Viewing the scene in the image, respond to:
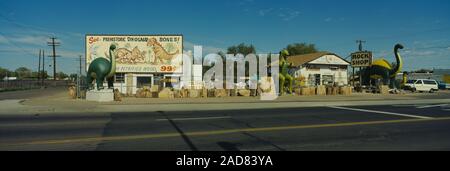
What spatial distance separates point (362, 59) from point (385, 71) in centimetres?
247

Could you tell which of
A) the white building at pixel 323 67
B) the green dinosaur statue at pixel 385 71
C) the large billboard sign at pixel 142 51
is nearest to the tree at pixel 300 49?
the white building at pixel 323 67

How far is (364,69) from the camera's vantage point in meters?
38.8

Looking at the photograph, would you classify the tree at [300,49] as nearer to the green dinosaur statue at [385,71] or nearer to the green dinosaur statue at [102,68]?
the green dinosaur statue at [385,71]

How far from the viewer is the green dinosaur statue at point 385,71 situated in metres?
33.5

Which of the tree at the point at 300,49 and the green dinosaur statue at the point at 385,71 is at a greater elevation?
the tree at the point at 300,49

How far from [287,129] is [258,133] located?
48.5 inches

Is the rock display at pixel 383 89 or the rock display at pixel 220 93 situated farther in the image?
the rock display at pixel 383 89

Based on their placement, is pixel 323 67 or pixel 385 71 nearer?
pixel 385 71

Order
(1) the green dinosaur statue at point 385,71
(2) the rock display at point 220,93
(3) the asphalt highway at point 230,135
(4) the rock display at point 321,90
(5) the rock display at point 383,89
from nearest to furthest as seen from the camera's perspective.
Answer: (3) the asphalt highway at point 230,135 < (2) the rock display at point 220,93 < (4) the rock display at point 321,90 < (5) the rock display at point 383,89 < (1) the green dinosaur statue at point 385,71

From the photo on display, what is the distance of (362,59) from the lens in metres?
35.8

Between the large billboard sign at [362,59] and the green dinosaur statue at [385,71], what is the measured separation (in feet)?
3.99

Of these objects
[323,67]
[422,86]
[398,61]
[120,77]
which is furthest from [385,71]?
[120,77]

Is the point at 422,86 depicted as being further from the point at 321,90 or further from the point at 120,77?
the point at 120,77
